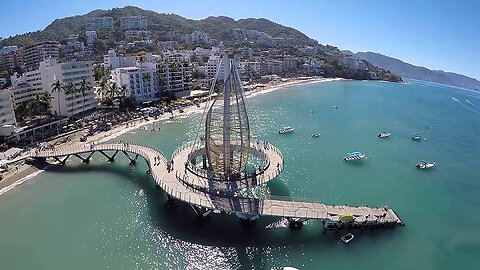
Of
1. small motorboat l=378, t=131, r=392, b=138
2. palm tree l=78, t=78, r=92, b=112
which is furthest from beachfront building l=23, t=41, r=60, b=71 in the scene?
small motorboat l=378, t=131, r=392, b=138

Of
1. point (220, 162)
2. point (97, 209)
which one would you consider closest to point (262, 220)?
point (220, 162)

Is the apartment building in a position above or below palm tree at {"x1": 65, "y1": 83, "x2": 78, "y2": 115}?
above

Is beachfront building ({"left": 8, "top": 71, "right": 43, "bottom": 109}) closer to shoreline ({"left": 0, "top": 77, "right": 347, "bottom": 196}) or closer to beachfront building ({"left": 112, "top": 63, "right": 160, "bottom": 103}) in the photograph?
beachfront building ({"left": 112, "top": 63, "right": 160, "bottom": 103})

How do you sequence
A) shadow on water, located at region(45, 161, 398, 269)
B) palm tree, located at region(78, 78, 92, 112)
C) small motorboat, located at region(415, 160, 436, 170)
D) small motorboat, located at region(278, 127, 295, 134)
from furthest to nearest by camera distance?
small motorboat, located at region(278, 127, 295, 134) → palm tree, located at region(78, 78, 92, 112) → small motorboat, located at region(415, 160, 436, 170) → shadow on water, located at region(45, 161, 398, 269)

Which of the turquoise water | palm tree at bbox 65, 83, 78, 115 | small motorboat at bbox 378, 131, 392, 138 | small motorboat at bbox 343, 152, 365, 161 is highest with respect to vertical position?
palm tree at bbox 65, 83, 78, 115

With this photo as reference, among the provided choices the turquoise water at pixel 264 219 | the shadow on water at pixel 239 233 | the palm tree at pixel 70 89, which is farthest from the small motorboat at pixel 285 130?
the palm tree at pixel 70 89

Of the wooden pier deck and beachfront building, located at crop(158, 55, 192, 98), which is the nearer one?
the wooden pier deck

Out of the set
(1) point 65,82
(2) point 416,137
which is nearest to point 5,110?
(1) point 65,82
